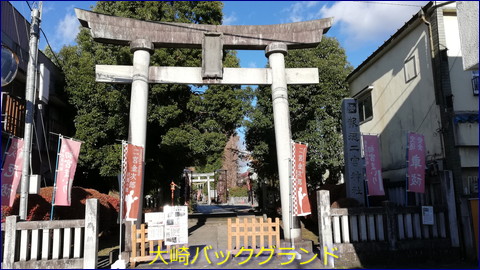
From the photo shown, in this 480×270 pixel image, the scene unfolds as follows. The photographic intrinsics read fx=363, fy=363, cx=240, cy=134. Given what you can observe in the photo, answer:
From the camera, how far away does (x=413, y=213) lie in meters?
9.93

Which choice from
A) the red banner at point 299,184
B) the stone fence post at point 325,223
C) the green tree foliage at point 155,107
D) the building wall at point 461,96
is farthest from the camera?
the green tree foliage at point 155,107

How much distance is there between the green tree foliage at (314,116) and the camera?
17.5 m

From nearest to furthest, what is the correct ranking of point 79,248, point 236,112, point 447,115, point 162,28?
1. point 79,248
2. point 447,115
3. point 162,28
4. point 236,112

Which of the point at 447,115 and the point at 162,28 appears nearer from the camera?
the point at 447,115

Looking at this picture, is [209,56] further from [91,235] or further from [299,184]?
[91,235]

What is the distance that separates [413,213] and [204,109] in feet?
34.3

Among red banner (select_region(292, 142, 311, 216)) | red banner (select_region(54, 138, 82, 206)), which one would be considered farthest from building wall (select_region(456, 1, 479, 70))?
red banner (select_region(54, 138, 82, 206))

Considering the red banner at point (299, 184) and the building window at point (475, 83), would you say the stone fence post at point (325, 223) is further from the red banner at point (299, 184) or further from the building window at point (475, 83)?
the building window at point (475, 83)

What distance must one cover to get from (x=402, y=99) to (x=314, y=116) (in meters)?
5.12

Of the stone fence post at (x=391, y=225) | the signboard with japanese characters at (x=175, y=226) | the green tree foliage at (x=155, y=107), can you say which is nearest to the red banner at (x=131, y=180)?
the signboard with japanese characters at (x=175, y=226)

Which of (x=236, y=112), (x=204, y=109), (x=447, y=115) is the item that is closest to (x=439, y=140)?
(x=447, y=115)

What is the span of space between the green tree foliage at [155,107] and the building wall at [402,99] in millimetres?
6279

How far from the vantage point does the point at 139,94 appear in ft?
37.3

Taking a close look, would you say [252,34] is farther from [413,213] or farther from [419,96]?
[413,213]
